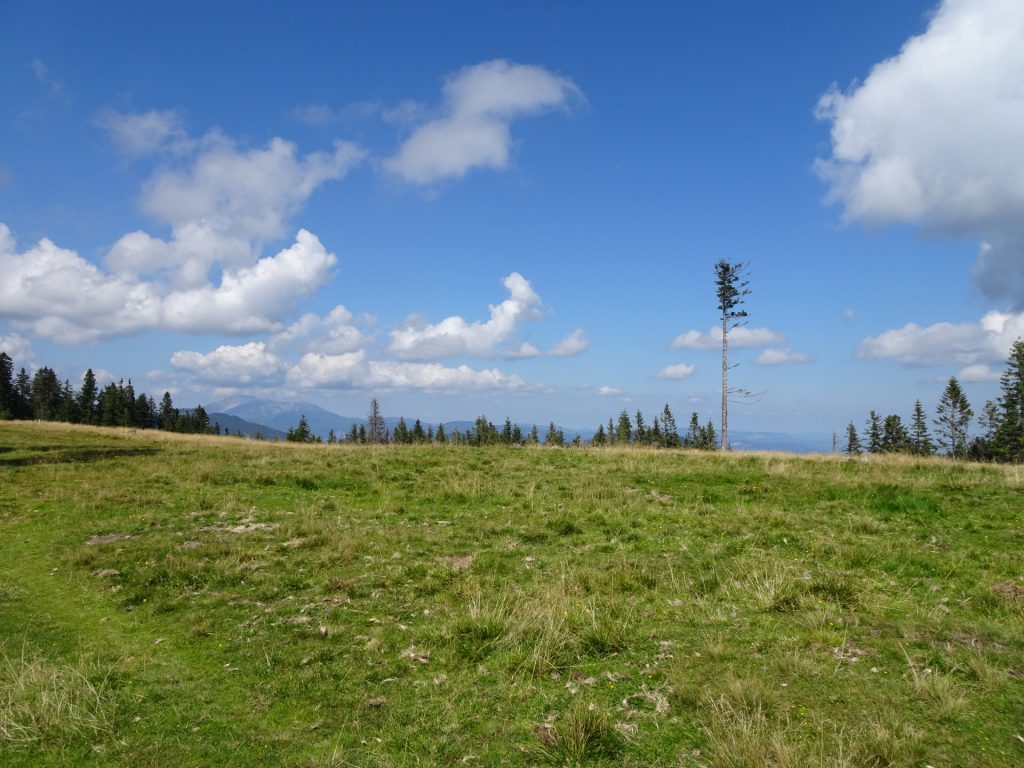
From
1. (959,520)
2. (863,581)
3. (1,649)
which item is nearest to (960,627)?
(863,581)

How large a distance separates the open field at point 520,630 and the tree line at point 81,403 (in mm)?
108631

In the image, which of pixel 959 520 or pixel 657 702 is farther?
pixel 959 520

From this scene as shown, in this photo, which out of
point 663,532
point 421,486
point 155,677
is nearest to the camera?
point 155,677

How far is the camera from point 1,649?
26.9ft

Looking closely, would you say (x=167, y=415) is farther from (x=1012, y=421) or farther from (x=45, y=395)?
(x=1012, y=421)

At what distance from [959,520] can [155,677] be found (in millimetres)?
19377

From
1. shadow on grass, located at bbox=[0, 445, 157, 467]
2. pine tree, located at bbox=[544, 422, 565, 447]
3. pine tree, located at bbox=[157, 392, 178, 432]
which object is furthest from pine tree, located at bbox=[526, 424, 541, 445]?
pine tree, located at bbox=[157, 392, 178, 432]

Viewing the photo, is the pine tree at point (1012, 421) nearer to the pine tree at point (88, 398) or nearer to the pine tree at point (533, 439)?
the pine tree at point (533, 439)

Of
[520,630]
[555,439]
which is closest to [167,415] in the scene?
[555,439]

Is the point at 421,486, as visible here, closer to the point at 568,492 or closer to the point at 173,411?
the point at 568,492

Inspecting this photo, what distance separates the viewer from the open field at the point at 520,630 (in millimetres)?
5887

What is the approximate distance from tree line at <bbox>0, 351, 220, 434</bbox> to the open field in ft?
356

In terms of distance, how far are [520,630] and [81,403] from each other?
456 ft

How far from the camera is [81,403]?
11206cm
